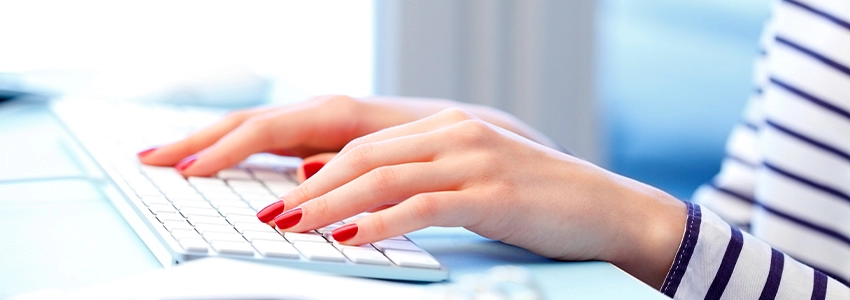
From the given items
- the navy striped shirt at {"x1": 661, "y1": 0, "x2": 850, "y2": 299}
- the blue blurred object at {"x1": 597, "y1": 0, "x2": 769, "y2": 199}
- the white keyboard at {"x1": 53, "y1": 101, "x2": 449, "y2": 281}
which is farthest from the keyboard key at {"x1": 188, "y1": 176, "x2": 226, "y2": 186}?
the blue blurred object at {"x1": 597, "y1": 0, "x2": 769, "y2": 199}

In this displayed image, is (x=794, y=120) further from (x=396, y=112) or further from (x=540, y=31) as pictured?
(x=540, y=31)

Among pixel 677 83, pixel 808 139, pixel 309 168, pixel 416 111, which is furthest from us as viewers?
pixel 677 83

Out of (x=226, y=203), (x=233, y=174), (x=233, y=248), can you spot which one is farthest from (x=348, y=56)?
(x=233, y=248)

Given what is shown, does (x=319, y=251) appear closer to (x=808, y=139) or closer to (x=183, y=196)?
(x=183, y=196)

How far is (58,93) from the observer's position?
89 centimetres

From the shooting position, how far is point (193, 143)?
2.02 feet

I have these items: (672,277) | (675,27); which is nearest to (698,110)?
(675,27)

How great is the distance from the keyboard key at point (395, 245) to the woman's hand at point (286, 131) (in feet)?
0.60

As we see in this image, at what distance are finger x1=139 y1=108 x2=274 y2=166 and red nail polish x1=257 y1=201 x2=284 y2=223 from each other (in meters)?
0.17

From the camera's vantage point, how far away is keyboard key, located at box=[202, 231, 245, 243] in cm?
39

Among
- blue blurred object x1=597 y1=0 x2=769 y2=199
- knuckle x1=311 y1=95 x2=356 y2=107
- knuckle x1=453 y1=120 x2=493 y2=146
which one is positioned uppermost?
knuckle x1=453 y1=120 x2=493 y2=146

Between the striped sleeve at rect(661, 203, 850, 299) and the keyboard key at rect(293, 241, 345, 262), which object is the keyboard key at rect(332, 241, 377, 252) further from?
the striped sleeve at rect(661, 203, 850, 299)

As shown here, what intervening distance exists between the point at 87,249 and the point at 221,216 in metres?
0.07

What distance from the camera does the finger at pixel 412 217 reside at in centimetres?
42
